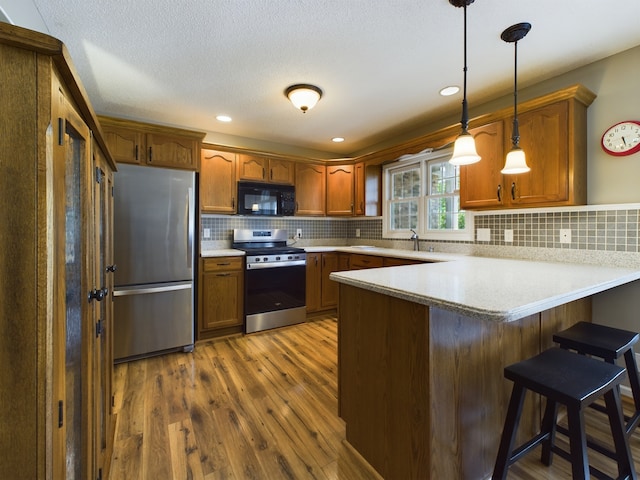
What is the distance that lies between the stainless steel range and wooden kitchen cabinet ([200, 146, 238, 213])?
0.43m

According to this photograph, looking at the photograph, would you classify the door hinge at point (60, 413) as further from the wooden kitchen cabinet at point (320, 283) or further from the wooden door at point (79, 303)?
the wooden kitchen cabinet at point (320, 283)

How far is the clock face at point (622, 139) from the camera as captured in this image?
199cm

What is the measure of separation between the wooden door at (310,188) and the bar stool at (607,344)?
10.1 feet

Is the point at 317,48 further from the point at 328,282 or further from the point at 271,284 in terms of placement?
the point at 328,282

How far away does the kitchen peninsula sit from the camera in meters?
1.16

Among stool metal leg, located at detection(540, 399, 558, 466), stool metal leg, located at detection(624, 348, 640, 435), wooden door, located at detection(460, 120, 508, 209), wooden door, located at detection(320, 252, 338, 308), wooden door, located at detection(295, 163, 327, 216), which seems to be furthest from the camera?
wooden door, located at detection(295, 163, 327, 216)

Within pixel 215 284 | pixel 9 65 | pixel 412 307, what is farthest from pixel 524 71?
pixel 215 284

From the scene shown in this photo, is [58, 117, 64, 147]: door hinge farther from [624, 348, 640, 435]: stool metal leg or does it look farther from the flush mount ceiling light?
[624, 348, 640, 435]: stool metal leg

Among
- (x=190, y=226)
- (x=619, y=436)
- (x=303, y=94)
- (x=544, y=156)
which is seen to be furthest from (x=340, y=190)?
(x=619, y=436)

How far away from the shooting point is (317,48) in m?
2.01

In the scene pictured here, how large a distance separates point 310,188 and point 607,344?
334 centimetres

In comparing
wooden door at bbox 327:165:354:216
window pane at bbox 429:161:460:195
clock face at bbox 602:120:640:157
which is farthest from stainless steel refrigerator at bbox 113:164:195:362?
clock face at bbox 602:120:640:157

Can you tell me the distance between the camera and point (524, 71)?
2.32 metres

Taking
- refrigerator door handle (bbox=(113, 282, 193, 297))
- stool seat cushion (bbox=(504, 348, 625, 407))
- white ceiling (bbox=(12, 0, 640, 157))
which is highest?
white ceiling (bbox=(12, 0, 640, 157))
